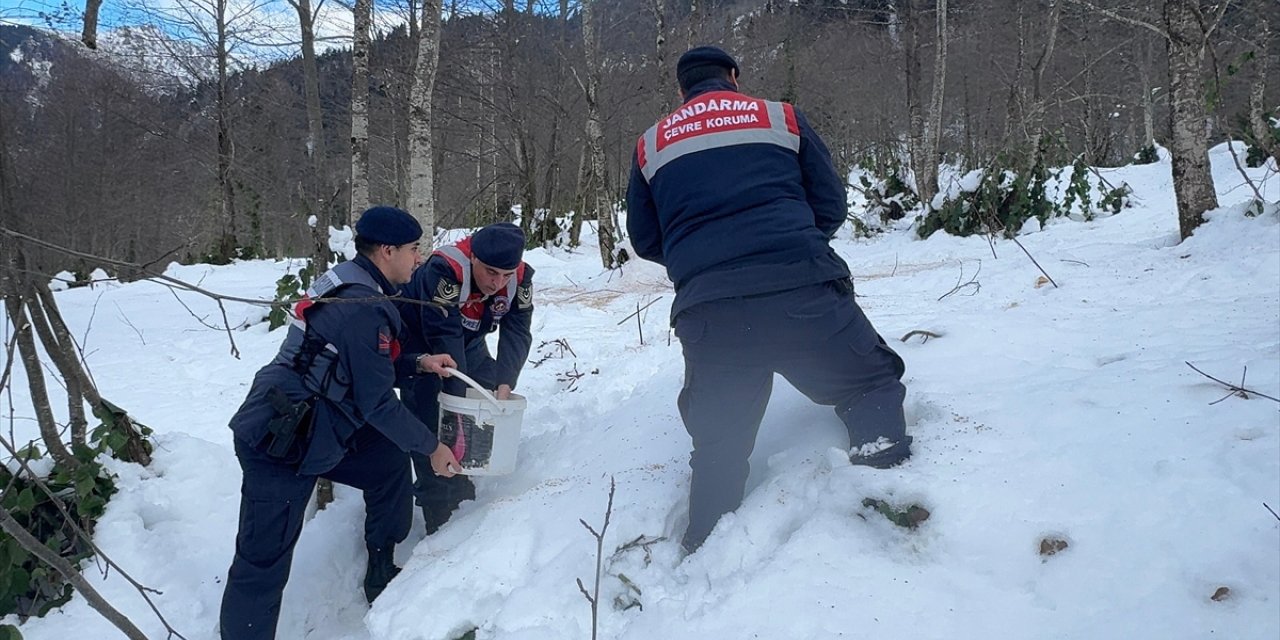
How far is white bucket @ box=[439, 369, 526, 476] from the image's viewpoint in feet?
9.06

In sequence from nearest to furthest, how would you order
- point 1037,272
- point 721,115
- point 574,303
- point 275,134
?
point 721,115 < point 1037,272 < point 574,303 < point 275,134

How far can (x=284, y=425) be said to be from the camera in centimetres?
238

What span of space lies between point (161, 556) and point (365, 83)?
5.86 meters

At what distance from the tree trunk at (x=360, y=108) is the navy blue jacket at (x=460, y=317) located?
4.94 metres

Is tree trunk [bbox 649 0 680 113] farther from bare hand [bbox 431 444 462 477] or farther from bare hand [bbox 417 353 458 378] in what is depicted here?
bare hand [bbox 431 444 462 477]

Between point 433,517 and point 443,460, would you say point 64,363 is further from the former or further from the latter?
point 443,460

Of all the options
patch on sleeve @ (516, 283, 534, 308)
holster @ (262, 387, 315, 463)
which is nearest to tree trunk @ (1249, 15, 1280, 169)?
patch on sleeve @ (516, 283, 534, 308)

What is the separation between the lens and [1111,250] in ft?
19.1

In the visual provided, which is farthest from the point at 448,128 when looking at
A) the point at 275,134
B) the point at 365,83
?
the point at 275,134

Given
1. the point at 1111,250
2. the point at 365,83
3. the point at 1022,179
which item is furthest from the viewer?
the point at 1022,179

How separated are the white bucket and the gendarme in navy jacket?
3.00ft

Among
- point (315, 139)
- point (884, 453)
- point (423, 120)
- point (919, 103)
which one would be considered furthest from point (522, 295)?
point (315, 139)

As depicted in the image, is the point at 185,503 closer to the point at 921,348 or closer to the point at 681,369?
the point at 681,369

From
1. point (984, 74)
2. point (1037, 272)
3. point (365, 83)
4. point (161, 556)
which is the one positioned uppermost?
point (984, 74)
